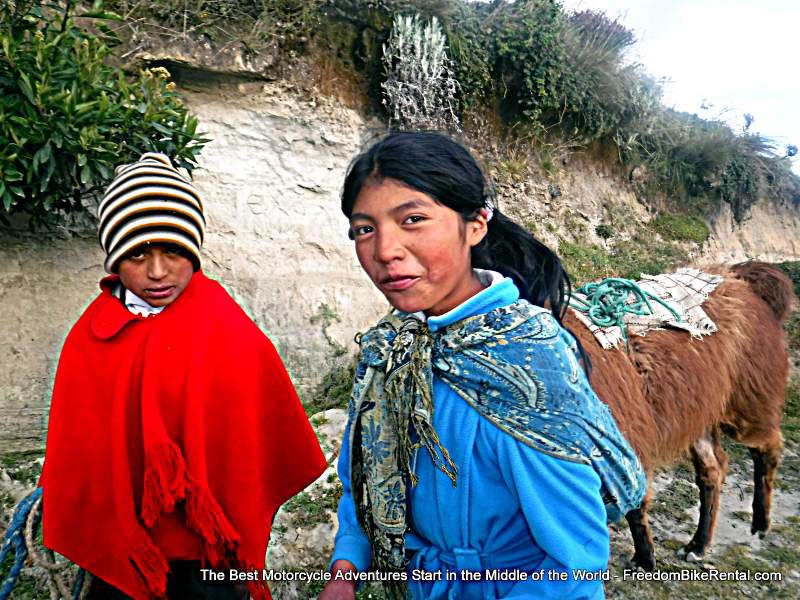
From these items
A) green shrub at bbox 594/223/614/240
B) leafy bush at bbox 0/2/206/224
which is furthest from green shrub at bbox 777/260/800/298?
leafy bush at bbox 0/2/206/224

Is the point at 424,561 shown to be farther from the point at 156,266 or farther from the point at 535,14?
the point at 535,14

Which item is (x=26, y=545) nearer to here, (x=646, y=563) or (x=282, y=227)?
(x=646, y=563)

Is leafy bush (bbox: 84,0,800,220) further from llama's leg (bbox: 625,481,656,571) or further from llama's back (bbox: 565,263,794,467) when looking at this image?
llama's leg (bbox: 625,481,656,571)

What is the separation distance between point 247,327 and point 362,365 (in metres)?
0.73

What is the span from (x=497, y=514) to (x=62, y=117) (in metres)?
3.30

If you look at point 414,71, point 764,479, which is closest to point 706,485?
point 764,479

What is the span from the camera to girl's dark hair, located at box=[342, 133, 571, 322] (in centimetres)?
114

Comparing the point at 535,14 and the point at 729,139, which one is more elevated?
the point at 535,14

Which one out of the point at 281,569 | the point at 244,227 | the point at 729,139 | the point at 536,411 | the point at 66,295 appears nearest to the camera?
the point at 536,411

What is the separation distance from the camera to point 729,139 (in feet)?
33.6

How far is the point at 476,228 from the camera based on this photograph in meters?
1.24

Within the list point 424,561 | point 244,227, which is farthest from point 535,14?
point 424,561

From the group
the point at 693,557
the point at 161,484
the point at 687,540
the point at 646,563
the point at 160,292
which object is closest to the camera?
the point at 161,484

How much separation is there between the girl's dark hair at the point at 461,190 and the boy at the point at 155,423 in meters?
0.83
